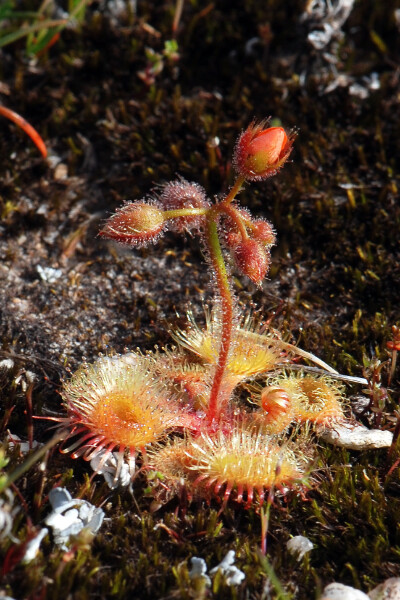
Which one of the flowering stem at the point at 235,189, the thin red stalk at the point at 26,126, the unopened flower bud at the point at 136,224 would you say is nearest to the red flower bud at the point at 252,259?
the flowering stem at the point at 235,189

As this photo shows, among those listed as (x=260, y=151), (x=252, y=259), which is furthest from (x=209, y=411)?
(x=260, y=151)

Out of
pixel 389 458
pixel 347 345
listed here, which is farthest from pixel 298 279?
pixel 389 458

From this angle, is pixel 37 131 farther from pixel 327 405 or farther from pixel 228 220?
pixel 327 405

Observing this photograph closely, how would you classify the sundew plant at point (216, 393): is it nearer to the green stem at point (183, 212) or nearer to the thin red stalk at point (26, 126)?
the green stem at point (183, 212)

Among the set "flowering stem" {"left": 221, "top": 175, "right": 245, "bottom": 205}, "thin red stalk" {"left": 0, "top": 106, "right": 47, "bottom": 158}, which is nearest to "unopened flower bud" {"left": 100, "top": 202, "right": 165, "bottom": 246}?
"flowering stem" {"left": 221, "top": 175, "right": 245, "bottom": 205}

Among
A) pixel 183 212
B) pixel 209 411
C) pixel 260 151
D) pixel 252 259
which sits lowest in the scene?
pixel 209 411

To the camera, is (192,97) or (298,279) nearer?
(298,279)

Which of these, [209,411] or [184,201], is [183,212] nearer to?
[184,201]

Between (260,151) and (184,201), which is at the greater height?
(260,151)
